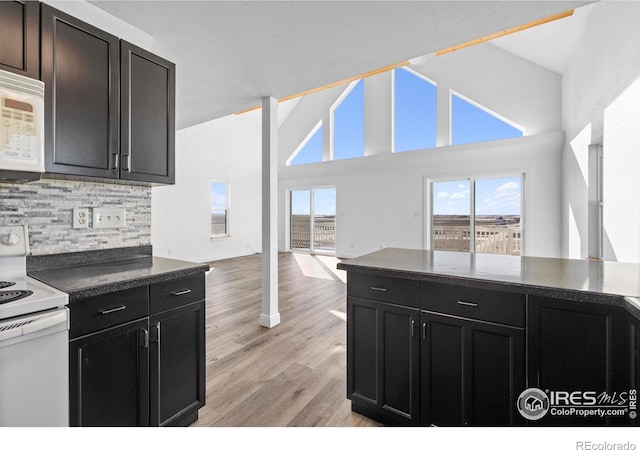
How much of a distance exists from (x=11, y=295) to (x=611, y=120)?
14.0 feet

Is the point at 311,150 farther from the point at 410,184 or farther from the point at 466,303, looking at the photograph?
the point at 466,303

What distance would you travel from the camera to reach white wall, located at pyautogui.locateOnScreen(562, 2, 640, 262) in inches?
87.2

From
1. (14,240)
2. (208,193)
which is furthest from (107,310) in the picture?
(208,193)

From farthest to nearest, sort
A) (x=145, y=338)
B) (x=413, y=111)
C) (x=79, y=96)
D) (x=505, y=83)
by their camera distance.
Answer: (x=413, y=111), (x=505, y=83), (x=79, y=96), (x=145, y=338)

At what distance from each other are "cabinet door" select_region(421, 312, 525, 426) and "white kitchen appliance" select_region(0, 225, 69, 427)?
156cm

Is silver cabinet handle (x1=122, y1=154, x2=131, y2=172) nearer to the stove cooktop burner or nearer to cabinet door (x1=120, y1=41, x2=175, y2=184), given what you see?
cabinet door (x1=120, y1=41, x2=175, y2=184)

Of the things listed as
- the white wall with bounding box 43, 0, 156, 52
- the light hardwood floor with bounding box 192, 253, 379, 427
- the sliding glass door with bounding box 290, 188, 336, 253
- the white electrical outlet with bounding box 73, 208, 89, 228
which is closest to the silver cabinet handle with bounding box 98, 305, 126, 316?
the white electrical outlet with bounding box 73, 208, 89, 228

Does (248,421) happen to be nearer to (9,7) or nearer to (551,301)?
(551,301)

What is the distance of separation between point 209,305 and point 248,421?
7.83ft

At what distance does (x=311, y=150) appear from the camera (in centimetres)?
863

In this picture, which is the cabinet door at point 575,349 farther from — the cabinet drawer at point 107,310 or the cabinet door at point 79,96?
the cabinet door at point 79,96

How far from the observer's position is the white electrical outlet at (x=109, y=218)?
1.81 metres

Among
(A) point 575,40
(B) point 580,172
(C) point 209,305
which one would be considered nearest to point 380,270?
(C) point 209,305

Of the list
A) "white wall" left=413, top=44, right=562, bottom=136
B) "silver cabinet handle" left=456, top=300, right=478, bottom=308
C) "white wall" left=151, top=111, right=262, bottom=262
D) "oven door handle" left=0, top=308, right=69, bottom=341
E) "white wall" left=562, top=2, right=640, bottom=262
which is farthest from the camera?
"white wall" left=151, top=111, right=262, bottom=262
